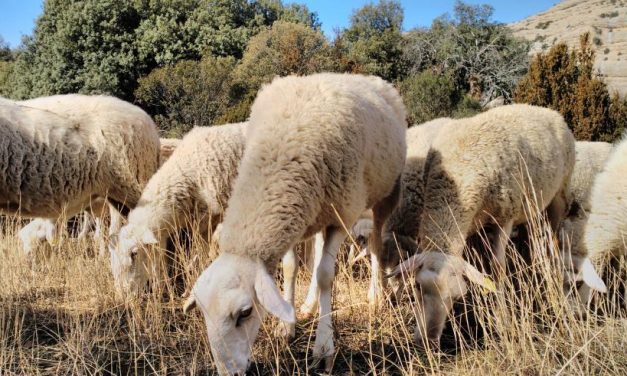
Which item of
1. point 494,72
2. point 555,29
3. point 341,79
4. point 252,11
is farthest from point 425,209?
point 555,29

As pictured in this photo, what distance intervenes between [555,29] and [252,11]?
1006 inches

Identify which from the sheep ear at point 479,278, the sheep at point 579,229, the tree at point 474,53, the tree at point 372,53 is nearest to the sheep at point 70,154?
the sheep ear at point 479,278

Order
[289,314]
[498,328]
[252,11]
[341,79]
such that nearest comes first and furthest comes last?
[289,314] < [498,328] < [341,79] < [252,11]

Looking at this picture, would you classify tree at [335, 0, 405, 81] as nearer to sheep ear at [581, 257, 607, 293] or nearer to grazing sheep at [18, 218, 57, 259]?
grazing sheep at [18, 218, 57, 259]

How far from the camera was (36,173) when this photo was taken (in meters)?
5.12

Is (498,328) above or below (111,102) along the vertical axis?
below

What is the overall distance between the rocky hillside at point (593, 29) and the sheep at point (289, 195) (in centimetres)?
2784

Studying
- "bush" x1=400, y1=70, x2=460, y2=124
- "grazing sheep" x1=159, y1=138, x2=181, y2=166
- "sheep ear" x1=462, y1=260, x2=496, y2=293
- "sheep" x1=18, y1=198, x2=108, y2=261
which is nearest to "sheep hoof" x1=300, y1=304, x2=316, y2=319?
"sheep ear" x1=462, y1=260, x2=496, y2=293

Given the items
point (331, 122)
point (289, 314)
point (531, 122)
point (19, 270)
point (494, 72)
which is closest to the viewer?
point (289, 314)

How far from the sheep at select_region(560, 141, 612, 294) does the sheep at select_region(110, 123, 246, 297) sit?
306cm

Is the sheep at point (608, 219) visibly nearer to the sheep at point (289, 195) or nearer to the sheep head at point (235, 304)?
the sheep at point (289, 195)

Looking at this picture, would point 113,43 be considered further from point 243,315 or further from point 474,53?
point 243,315

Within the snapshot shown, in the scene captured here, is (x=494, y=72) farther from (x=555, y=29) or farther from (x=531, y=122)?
(x=531, y=122)

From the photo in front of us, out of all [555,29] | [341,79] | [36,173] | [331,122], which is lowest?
[36,173]
